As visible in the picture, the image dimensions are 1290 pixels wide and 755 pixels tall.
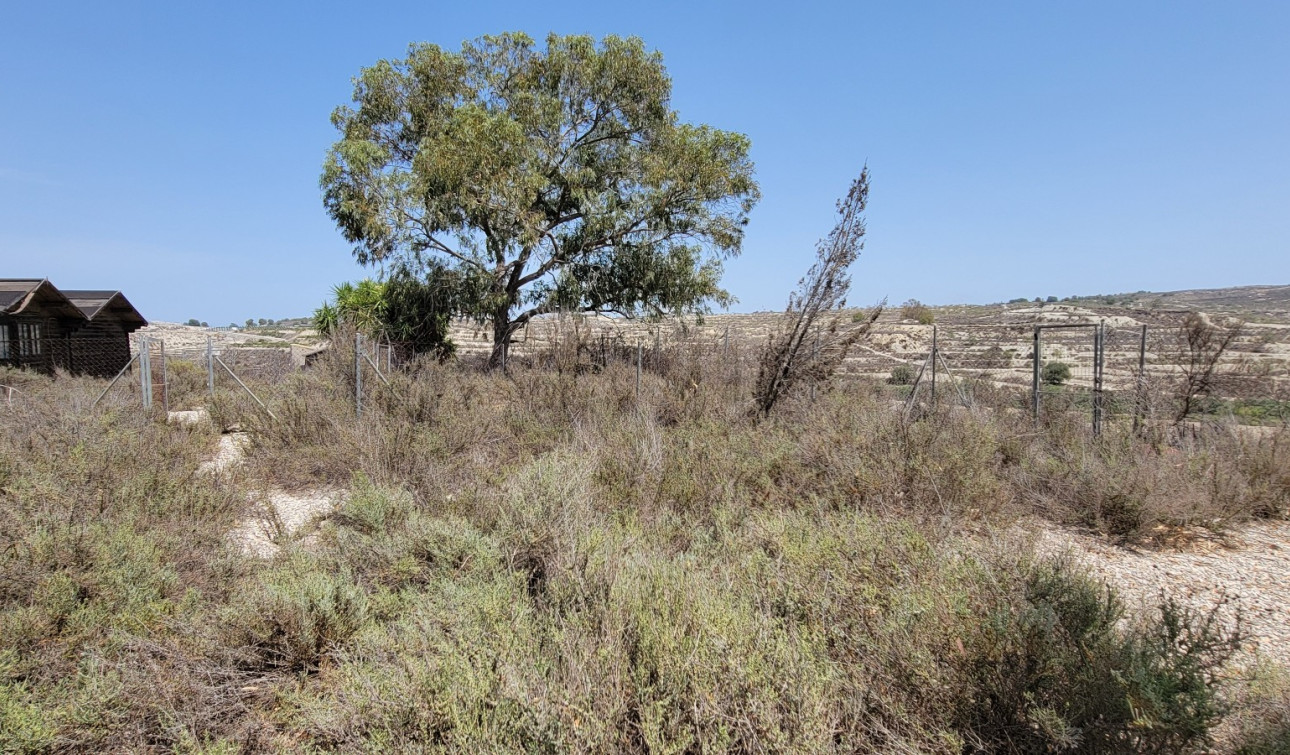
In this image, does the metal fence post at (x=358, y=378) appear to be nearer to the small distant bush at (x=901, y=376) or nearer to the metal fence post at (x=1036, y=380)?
the metal fence post at (x=1036, y=380)

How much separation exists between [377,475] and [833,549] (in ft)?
15.4

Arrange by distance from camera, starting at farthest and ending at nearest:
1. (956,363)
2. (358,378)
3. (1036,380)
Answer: (956,363)
(358,378)
(1036,380)

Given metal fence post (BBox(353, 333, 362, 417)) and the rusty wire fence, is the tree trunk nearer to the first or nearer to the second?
the rusty wire fence

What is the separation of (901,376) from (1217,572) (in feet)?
28.9

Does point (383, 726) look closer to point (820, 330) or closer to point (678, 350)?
point (820, 330)

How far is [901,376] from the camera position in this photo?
43.2 ft

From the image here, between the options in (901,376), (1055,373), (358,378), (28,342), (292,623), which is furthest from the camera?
(28,342)

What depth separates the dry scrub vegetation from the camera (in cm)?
221

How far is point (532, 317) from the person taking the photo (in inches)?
632

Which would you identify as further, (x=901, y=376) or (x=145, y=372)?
(x=901, y=376)

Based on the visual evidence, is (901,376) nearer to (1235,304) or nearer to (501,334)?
(501,334)

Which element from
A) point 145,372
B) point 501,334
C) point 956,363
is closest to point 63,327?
point 145,372

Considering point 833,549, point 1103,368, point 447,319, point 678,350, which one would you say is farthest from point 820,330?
point 447,319

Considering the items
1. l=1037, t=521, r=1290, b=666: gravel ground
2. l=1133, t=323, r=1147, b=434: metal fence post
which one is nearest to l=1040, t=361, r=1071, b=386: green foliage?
l=1133, t=323, r=1147, b=434: metal fence post
